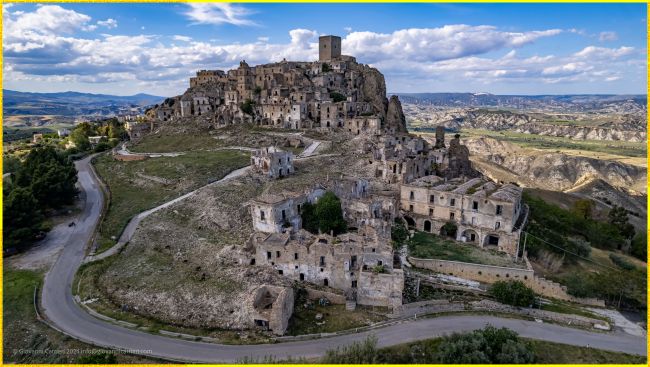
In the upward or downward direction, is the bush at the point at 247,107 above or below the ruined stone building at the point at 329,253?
above

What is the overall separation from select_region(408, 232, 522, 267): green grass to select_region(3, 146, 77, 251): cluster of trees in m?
47.1

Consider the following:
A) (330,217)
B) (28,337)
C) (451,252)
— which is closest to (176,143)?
(330,217)

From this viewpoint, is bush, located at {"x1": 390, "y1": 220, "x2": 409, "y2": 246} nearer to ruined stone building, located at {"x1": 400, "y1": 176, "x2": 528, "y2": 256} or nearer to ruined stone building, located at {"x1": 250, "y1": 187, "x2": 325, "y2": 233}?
ruined stone building, located at {"x1": 400, "y1": 176, "x2": 528, "y2": 256}

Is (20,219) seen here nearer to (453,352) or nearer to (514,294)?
(453,352)

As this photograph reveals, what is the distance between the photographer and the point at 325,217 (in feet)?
155

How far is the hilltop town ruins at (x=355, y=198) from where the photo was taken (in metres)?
38.4

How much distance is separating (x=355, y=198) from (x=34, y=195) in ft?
151

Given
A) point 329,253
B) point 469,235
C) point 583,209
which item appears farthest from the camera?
point 583,209

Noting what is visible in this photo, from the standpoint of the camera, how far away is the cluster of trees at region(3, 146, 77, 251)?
47.6 meters

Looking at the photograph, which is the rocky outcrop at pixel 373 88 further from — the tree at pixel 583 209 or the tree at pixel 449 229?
the tree at pixel 449 229

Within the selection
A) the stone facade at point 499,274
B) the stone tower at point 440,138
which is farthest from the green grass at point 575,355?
the stone tower at point 440,138

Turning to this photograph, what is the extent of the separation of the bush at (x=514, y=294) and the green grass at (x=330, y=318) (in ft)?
38.5

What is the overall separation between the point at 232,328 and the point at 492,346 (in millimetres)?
20820

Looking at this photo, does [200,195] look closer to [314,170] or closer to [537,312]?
[314,170]
